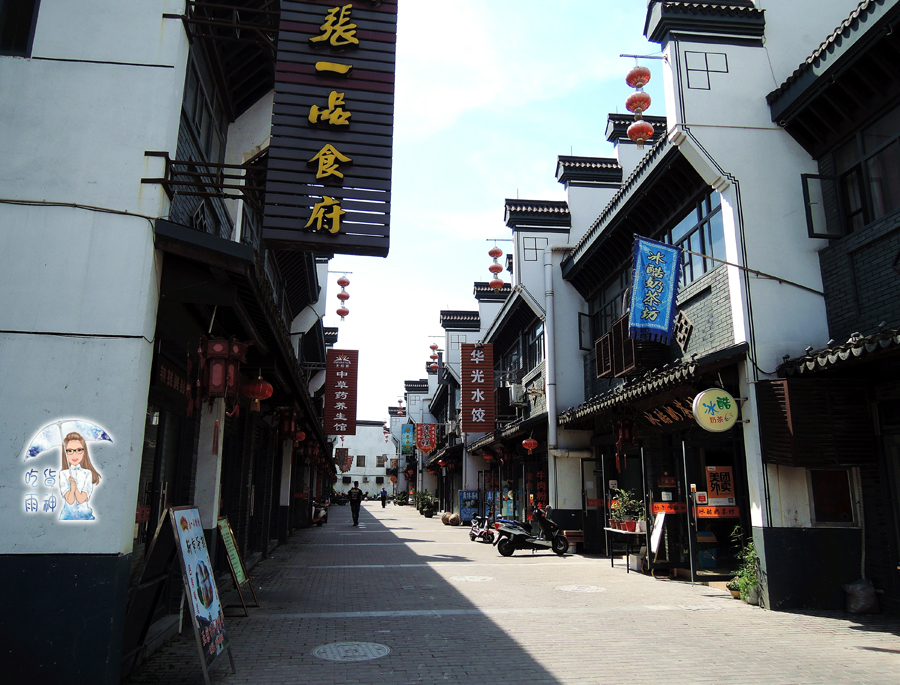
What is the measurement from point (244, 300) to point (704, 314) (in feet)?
29.0

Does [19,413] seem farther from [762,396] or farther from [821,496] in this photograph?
[821,496]

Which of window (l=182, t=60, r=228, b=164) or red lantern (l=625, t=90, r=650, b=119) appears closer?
window (l=182, t=60, r=228, b=164)

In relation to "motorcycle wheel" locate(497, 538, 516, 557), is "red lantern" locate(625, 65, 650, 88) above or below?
above

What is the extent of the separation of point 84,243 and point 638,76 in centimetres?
983

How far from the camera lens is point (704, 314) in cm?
1248

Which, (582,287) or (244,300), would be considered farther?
(582,287)

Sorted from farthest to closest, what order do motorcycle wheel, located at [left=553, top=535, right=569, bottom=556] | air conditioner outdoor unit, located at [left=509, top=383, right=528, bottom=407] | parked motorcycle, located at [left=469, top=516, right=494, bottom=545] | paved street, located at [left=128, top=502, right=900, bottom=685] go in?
air conditioner outdoor unit, located at [left=509, top=383, right=528, bottom=407] → parked motorcycle, located at [left=469, top=516, right=494, bottom=545] → motorcycle wheel, located at [left=553, top=535, right=569, bottom=556] → paved street, located at [left=128, top=502, right=900, bottom=685]

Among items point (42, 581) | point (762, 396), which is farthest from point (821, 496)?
point (42, 581)

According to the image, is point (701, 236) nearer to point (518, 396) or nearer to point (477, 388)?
point (518, 396)

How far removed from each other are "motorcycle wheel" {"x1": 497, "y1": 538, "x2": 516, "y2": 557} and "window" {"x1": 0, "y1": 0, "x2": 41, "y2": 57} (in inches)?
612

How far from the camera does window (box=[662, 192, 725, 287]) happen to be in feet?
39.7

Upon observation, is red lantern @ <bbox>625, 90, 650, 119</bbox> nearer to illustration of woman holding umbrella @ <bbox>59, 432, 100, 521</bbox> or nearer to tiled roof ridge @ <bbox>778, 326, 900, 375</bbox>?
tiled roof ridge @ <bbox>778, 326, 900, 375</bbox>

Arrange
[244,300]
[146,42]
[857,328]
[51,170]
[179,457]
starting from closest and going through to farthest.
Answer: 1. [51,170]
2. [146,42]
3. [244,300]
4. [179,457]
5. [857,328]

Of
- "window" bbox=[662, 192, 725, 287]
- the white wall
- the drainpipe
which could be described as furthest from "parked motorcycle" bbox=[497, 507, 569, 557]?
the white wall
